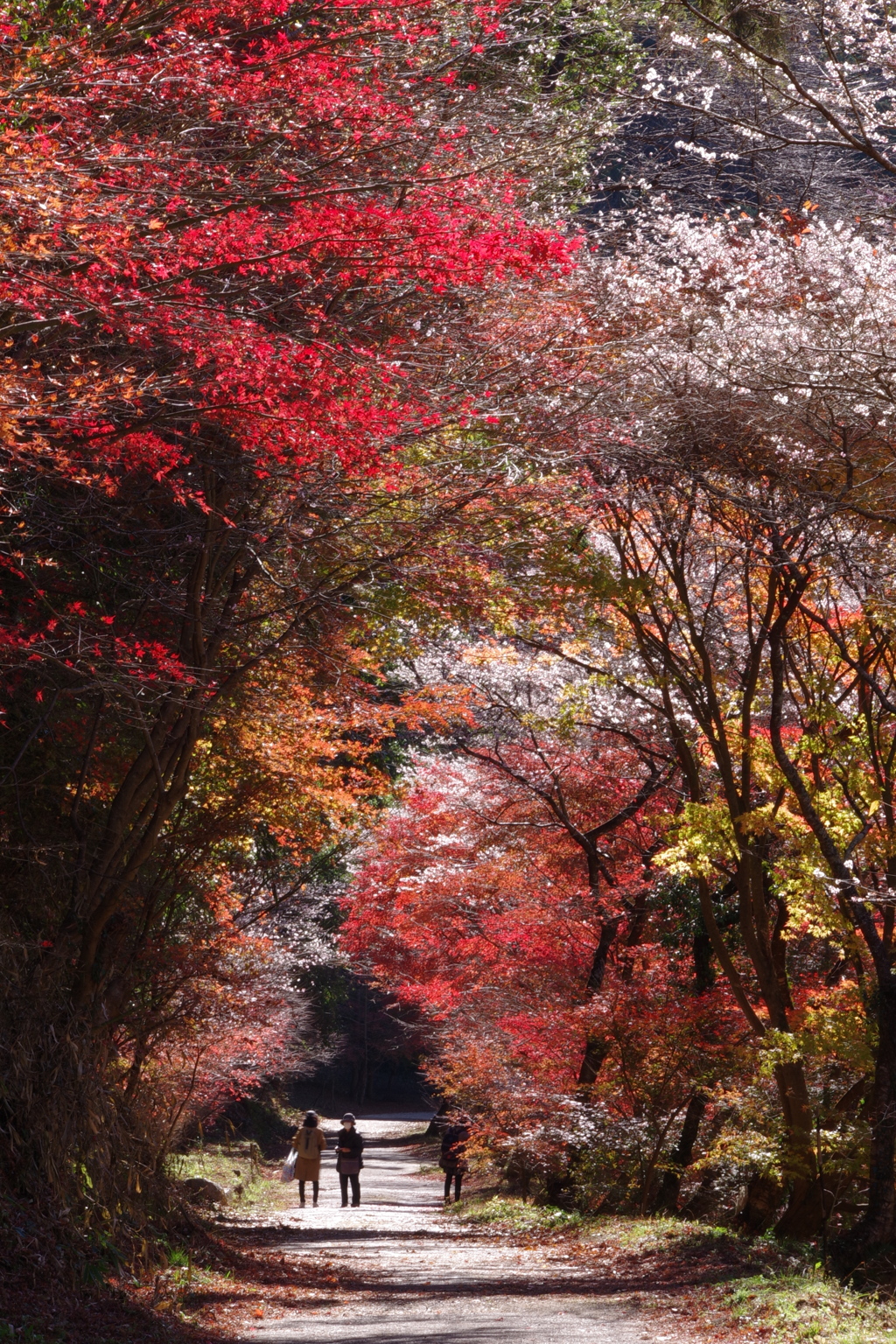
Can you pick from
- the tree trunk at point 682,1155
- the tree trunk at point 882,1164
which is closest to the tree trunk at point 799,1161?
the tree trunk at point 882,1164

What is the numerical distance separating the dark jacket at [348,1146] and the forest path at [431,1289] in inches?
29.1

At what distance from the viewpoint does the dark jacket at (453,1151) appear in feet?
67.0

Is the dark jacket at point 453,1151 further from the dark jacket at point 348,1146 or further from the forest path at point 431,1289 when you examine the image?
the dark jacket at point 348,1146

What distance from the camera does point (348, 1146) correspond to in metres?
18.2

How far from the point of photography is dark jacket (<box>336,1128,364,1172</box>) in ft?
59.3

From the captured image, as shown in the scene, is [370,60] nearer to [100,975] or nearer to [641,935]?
[100,975]

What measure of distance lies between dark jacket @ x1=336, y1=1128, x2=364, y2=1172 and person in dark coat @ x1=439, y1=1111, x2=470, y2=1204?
2.35 metres

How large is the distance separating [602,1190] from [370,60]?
42.3ft

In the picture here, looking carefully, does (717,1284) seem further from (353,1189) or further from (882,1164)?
(353,1189)

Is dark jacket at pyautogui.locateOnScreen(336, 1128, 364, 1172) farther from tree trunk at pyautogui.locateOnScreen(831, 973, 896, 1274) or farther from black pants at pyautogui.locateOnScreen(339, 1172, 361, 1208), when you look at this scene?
tree trunk at pyautogui.locateOnScreen(831, 973, 896, 1274)

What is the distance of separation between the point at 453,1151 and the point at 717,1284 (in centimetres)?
1159

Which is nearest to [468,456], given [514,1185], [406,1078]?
[514,1185]

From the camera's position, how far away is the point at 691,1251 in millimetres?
11352

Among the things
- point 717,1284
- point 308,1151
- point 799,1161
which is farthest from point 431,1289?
point 308,1151
